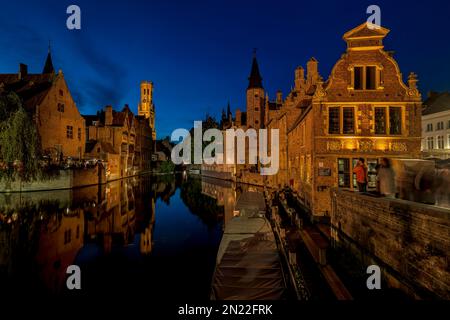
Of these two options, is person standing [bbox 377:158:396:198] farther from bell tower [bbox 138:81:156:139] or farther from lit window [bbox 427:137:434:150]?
bell tower [bbox 138:81:156:139]

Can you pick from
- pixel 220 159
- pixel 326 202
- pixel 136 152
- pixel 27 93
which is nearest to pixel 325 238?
pixel 326 202

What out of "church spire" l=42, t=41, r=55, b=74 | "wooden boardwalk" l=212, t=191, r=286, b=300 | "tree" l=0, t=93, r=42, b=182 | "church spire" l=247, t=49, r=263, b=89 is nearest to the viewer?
"wooden boardwalk" l=212, t=191, r=286, b=300

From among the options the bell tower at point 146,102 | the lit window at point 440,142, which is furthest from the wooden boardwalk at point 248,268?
the bell tower at point 146,102

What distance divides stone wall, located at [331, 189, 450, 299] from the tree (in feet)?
113

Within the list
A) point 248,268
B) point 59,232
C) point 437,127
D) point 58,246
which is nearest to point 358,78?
point 248,268

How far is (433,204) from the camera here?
822cm

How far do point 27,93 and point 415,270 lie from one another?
176 feet

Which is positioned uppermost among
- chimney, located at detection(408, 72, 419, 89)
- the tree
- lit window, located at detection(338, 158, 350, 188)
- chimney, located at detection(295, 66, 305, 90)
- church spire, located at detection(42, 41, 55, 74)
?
church spire, located at detection(42, 41, 55, 74)

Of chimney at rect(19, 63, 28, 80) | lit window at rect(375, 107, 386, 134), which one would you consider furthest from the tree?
lit window at rect(375, 107, 386, 134)

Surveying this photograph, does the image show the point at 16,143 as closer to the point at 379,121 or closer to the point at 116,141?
the point at 116,141

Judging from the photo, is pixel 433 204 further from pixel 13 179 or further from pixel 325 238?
pixel 13 179

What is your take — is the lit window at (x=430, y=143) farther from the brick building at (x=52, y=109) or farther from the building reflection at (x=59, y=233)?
the brick building at (x=52, y=109)

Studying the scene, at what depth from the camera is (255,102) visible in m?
56.1

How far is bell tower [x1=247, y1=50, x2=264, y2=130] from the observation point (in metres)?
56.0
